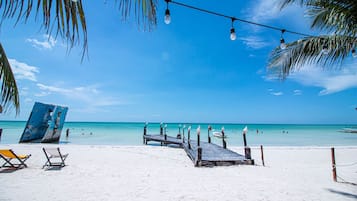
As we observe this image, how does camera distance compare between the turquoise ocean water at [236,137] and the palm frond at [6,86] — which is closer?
the palm frond at [6,86]

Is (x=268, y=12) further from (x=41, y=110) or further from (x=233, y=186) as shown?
(x=41, y=110)

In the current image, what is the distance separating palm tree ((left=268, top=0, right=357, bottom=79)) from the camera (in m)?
3.55

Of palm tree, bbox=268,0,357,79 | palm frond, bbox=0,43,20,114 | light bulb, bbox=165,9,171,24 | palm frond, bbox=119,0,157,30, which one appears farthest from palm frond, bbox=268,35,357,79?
palm frond, bbox=0,43,20,114

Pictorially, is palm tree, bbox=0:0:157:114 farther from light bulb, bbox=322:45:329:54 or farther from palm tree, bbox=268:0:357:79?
light bulb, bbox=322:45:329:54

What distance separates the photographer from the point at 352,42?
12.8 ft

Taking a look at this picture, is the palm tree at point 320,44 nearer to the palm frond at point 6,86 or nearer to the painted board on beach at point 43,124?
the palm frond at point 6,86

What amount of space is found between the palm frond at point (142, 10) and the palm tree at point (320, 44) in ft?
12.1

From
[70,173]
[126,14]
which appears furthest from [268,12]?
[70,173]

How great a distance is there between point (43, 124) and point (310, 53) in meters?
21.2

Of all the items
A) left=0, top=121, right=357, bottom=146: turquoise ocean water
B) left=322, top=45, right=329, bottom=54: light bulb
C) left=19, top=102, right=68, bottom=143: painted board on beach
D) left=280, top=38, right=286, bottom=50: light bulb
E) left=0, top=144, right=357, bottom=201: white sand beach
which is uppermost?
left=280, top=38, right=286, bottom=50: light bulb

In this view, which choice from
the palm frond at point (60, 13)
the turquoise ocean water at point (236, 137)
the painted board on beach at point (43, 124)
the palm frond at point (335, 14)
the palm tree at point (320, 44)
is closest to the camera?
the palm frond at point (60, 13)

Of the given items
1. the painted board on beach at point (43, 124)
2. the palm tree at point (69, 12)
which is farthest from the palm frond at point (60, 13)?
the painted board on beach at point (43, 124)

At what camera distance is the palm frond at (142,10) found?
101 centimetres

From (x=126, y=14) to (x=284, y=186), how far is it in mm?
6144
